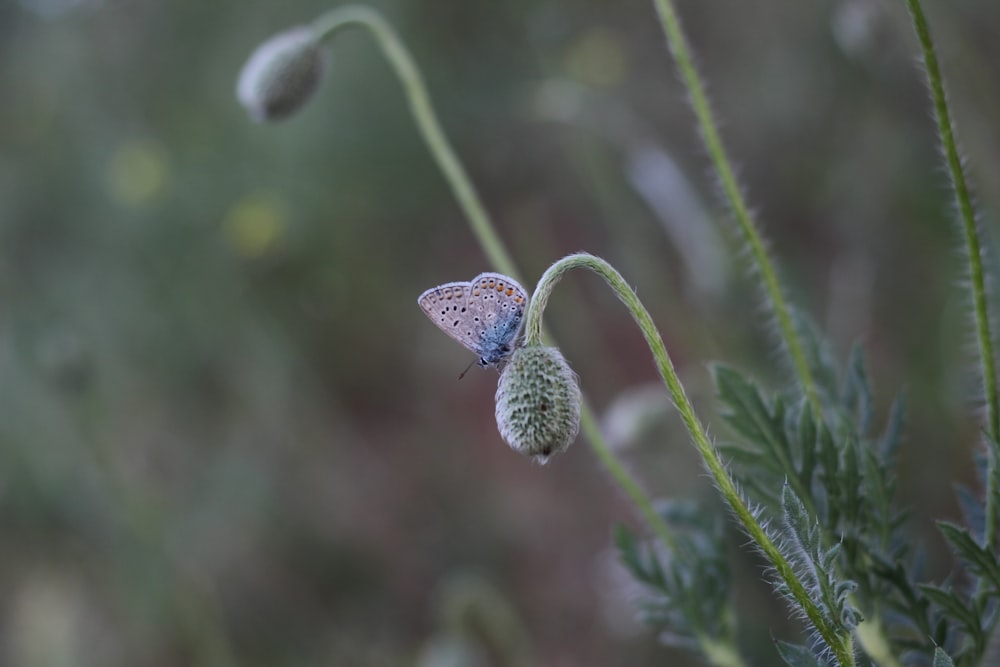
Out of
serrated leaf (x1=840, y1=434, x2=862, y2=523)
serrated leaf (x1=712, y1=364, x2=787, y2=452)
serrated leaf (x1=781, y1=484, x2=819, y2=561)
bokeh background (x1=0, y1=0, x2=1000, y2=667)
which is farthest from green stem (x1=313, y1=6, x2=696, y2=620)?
bokeh background (x1=0, y1=0, x2=1000, y2=667)

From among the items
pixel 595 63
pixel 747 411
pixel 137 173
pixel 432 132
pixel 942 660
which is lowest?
pixel 942 660

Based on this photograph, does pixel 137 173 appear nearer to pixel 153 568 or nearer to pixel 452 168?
pixel 153 568

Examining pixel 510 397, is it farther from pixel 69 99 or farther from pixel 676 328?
pixel 69 99

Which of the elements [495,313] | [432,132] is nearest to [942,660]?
[495,313]

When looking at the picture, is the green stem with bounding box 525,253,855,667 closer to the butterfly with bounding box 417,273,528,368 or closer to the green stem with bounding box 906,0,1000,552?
the butterfly with bounding box 417,273,528,368

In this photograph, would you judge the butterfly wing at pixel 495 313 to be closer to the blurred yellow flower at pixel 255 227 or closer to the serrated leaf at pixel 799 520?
the serrated leaf at pixel 799 520
